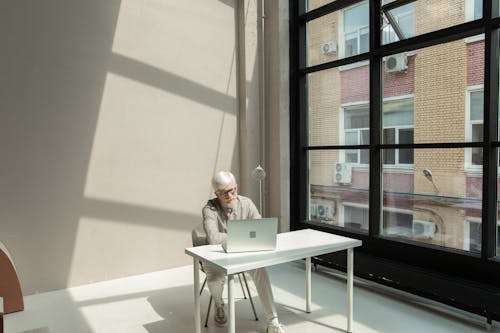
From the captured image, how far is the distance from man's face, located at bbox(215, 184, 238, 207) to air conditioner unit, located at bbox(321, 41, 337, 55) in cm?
254

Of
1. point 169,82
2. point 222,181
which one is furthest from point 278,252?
point 169,82

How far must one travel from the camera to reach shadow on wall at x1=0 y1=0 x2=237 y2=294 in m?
3.92

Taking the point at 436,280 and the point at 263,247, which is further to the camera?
the point at 436,280

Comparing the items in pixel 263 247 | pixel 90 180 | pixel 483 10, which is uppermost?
pixel 483 10

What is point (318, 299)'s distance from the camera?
3854mm

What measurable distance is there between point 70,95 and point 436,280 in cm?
386

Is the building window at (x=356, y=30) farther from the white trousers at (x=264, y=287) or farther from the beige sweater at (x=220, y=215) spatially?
the white trousers at (x=264, y=287)

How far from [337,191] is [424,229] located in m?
1.21

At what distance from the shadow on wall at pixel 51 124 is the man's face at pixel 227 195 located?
178 cm

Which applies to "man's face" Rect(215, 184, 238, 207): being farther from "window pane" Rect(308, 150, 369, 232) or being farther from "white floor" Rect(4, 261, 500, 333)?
"window pane" Rect(308, 150, 369, 232)

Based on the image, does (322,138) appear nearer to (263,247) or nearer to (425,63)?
(425,63)

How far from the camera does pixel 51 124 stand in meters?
4.12

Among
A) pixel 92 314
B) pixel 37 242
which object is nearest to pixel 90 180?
pixel 37 242

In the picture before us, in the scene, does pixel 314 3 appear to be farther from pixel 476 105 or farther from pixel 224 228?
pixel 224 228
